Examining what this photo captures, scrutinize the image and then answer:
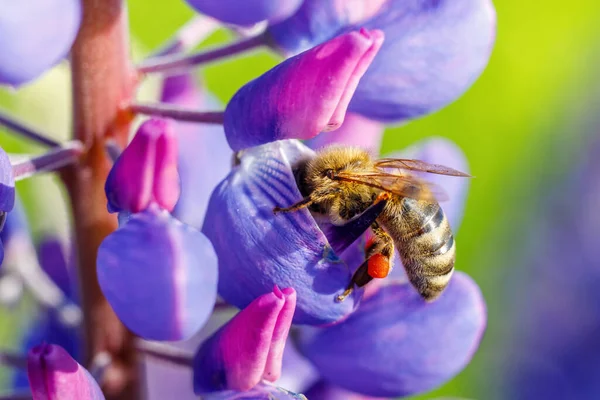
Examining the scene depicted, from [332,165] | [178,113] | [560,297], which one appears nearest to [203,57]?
[178,113]

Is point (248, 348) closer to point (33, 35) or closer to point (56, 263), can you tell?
point (33, 35)

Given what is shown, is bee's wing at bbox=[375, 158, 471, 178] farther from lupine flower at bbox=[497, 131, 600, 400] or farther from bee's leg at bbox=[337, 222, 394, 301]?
lupine flower at bbox=[497, 131, 600, 400]

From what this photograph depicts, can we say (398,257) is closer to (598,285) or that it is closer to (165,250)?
(165,250)

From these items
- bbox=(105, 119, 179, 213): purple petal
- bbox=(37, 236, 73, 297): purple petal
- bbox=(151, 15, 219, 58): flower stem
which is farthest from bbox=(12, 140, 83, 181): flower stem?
bbox=(37, 236, 73, 297): purple petal

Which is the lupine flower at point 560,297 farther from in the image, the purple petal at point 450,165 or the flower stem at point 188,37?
the flower stem at point 188,37

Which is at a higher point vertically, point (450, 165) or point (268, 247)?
point (268, 247)

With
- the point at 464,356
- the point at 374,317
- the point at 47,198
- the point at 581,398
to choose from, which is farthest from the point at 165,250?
the point at 581,398
